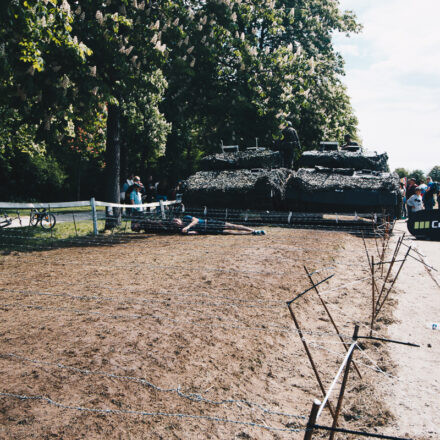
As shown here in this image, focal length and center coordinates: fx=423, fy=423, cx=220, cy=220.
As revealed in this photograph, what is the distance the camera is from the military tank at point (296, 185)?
12.5m

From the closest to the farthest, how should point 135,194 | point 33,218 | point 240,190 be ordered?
point 240,190, point 135,194, point 33,218

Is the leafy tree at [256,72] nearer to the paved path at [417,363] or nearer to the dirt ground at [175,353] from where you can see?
the dirt ground at [175,353]

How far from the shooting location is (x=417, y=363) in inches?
158

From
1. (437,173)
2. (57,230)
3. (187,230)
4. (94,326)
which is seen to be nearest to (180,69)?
(187,230)

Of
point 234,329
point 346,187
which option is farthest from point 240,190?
point 234,329

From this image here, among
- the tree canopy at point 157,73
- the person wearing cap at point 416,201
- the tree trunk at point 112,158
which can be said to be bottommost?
the person wearing cap at point 416,201

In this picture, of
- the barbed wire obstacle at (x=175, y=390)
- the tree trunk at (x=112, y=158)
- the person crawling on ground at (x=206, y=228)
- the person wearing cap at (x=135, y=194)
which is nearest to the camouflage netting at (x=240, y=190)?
the person wearing cap at (x=135, y=194)

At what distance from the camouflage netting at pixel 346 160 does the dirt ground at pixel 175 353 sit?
7931 millimetres

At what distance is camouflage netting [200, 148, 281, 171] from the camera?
47.0ft

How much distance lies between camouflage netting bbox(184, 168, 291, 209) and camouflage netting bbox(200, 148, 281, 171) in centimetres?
63

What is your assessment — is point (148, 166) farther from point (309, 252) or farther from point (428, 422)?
point (428, 422)

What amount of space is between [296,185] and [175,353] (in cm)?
1010

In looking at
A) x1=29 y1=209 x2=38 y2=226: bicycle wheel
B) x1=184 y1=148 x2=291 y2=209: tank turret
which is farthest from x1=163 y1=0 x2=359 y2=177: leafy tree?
x1=29 y1=209 x2=38 y2=226: bicycle wheel

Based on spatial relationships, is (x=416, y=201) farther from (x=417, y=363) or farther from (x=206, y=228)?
(x=417, y=363)
